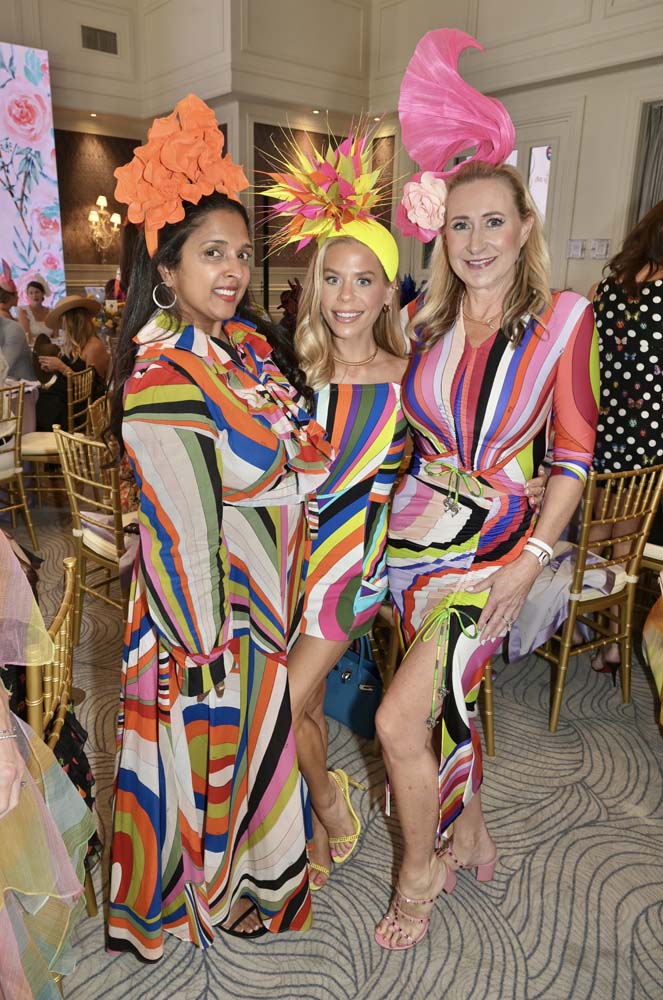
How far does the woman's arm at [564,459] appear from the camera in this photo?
5.00ft

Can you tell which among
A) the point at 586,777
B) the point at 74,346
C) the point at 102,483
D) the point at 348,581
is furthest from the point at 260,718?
the point at 74,346

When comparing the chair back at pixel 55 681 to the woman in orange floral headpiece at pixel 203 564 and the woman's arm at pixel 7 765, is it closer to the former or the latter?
the woman in orange floral headpiece at pixel 203 564

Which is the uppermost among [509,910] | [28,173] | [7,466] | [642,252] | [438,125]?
[28,173]

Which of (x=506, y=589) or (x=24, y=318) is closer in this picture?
(x=506, y=589)

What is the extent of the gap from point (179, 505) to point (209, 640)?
0.28 metres

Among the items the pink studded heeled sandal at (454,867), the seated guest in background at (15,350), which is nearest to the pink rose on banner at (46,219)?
the seated guest in background at (15,350)

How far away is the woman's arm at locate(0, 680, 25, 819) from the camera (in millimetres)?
978

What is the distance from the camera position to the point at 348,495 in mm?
1688

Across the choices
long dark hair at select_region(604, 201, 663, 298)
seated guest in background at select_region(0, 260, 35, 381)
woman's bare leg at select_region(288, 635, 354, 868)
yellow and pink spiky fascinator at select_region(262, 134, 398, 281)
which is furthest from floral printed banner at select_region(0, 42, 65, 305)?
woman's bare leg at select_region(288, 635, 354, 868)

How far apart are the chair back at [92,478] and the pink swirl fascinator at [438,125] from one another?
5.47 ft

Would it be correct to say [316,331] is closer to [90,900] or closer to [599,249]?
[90,900]

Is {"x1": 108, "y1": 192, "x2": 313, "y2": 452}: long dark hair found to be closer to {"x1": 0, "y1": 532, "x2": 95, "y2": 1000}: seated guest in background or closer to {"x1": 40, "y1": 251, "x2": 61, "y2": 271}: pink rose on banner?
{"x1": 0, "y1": 532, "x2": 95, "y2": 1000}: seated guest in background

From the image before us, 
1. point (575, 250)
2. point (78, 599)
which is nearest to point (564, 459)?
point (78, 599)

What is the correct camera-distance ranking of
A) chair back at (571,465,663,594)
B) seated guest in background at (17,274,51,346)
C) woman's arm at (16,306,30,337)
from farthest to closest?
1. seated guest in background at (17,274,51,346)
2. woman's arm at (16,306,30,337)
3. chair back at (571,465,663,594)
